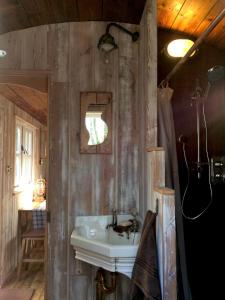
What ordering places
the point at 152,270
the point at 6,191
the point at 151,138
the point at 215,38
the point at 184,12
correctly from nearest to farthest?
the point at 152,270 → the point at 151,138 → the point at 184,12 → the point at 215,38 → the point at 6,191

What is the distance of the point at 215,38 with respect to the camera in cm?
254

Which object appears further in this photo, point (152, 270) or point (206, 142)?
point (206, 142)

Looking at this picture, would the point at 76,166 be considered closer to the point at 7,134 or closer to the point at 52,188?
the point at 52,188

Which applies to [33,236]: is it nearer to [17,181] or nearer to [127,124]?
[17,181]

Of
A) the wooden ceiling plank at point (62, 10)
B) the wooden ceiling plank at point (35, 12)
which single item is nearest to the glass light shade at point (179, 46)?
the wooden ceiling plank at point (62, 10)

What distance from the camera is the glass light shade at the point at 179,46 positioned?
251 centimetres

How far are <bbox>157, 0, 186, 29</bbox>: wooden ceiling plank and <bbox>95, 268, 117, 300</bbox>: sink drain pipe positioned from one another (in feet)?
6.50

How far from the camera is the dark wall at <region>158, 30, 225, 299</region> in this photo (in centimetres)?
256

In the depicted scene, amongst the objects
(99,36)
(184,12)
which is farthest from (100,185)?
(184,12)

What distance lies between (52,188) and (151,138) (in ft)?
2.88

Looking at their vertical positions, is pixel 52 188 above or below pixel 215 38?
below

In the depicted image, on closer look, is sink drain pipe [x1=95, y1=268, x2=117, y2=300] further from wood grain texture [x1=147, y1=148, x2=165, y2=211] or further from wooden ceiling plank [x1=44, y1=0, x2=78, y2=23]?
wooden ceiling plank [x1=44, y1=0, x2=78, y2=23]

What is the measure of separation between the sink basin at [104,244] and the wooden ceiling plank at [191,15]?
1.61 m

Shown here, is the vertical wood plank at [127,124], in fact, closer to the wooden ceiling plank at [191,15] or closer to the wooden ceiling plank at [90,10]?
the wooden ceiling plank at [90,10]
